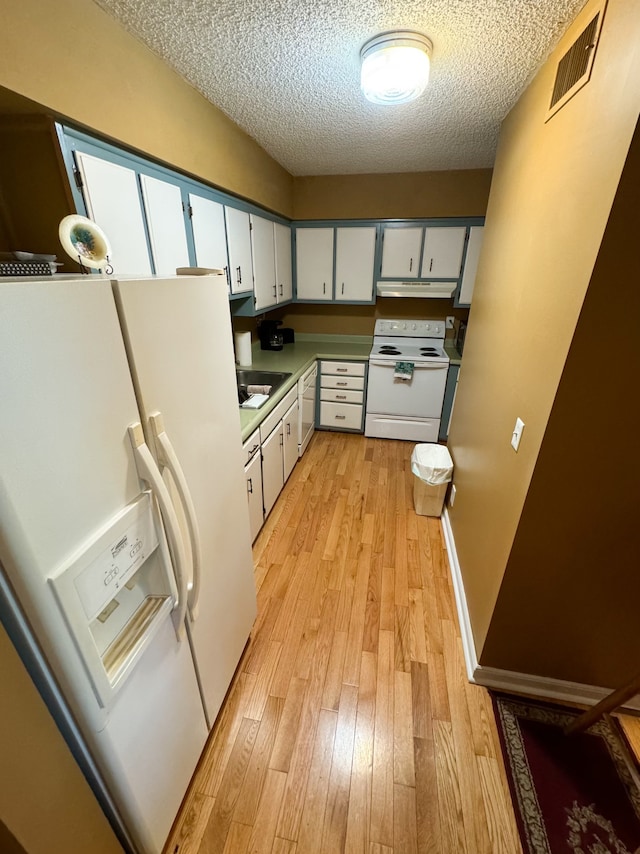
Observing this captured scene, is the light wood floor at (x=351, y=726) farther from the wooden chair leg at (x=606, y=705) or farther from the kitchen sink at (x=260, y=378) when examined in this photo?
the kitchen sink at (x=260, y=378)

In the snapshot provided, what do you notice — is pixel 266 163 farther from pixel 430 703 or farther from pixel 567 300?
pixel 430 703

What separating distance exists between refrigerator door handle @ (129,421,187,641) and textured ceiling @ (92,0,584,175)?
151cm

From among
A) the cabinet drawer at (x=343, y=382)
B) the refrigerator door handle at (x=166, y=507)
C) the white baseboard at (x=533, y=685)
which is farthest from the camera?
the cabinet drawer at (x=343, y=382)

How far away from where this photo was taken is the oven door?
3369 mm

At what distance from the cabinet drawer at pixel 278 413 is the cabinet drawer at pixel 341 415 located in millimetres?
862

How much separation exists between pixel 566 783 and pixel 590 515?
1.00 metres

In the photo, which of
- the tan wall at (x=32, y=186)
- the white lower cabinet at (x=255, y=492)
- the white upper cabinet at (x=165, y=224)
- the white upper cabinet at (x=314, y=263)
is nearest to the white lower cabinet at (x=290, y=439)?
the white lower cabinet at (x=255, y=492)

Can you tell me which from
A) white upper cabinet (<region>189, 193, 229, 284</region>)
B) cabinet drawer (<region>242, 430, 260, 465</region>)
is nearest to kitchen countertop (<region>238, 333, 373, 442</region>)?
cabinet drawer (<region>242, 430, 260, 465</region>)

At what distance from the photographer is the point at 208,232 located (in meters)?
2.00

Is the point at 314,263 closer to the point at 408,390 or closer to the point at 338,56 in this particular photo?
the point at 408,390

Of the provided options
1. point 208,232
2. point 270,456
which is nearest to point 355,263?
point 208,232

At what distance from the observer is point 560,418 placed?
1.11 m

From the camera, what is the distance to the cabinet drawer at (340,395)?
3.66 metres

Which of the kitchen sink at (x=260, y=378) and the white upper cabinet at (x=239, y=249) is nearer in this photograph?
the white upper cabinet at (x=239, y=249)
